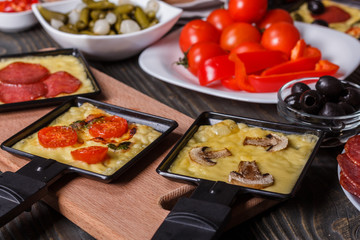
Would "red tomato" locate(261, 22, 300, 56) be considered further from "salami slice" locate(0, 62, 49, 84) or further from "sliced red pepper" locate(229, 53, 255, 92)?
"salami slice" locate(0, 62, 49, 84)

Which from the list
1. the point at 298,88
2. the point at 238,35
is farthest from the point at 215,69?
the point at 298,88

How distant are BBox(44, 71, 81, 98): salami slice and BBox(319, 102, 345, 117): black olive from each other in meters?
1.19

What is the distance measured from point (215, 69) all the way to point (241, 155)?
32.6 inches

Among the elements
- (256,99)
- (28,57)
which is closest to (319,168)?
(256,99)

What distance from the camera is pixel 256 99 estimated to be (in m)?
2.31

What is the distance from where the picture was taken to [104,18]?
302cm

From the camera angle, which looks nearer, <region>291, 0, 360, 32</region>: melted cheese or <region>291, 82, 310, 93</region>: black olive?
<region>291, 82, 310, 93</region>: black olive

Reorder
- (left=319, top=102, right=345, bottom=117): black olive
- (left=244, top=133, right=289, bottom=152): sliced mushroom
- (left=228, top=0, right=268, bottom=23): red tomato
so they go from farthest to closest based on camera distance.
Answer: (left=228, top=0, right=268, bottom=23): red tomato < (left=319, top=102, right=345, bottom=117): black olive < (left=244, top=133, right=289, bottom=152): sliced mushroom

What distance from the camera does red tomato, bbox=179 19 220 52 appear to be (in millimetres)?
2840

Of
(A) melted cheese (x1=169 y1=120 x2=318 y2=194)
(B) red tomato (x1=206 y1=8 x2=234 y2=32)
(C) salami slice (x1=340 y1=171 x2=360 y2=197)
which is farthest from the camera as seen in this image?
(B) red tomato (x1=206 y1=8 x2=234 y2=32)

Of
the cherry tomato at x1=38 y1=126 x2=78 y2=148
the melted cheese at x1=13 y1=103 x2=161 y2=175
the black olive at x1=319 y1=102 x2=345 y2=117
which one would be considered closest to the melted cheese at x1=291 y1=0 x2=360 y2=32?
the black olive at x1=319 y1=102 x2=345 y2=117

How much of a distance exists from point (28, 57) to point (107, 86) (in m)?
0.51

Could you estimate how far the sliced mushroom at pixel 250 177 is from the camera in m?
1.58

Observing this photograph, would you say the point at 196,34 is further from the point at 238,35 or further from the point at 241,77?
the point at 241,77
